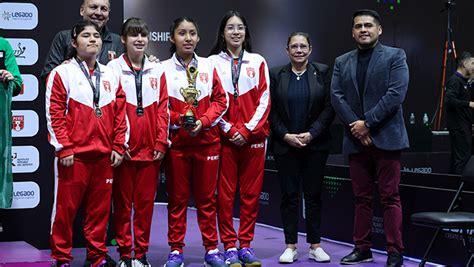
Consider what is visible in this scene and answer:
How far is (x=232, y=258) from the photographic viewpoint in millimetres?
5566

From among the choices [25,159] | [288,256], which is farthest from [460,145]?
[25,159]

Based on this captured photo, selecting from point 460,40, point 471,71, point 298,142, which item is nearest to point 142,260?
point 298,142

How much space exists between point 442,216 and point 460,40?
8854mm

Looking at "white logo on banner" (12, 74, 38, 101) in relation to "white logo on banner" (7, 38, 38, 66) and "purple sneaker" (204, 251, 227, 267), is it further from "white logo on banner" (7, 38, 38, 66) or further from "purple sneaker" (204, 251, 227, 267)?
"purple sneaker" (204, 251, 227, 267)

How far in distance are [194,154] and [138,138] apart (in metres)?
0.44

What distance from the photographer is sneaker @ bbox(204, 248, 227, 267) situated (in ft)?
18.0

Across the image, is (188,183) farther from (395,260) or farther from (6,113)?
(395,260)

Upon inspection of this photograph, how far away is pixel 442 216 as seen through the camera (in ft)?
16.1

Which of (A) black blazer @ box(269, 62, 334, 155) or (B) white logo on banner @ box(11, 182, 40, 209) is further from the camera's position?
(B) white logo on banner @ box(11, 182, 40, 209)

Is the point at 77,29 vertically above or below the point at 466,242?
above

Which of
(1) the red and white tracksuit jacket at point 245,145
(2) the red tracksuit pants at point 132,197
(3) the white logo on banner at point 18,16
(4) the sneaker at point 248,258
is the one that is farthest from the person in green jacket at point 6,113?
(4) the sneaker at point 248,258

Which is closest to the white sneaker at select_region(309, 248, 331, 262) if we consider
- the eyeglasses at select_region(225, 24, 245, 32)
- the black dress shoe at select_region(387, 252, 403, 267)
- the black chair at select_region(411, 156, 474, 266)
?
Answer: the black dress shoe at select_region(387, 252, 403, 267)

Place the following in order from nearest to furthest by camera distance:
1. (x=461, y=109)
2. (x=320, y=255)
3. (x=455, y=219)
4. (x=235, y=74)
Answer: (x=455, y=219) < (x=235, y=74) < (x=320, y=255) < (x=461, y=109)

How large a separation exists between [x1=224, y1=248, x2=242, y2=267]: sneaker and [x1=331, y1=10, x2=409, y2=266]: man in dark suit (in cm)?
90
